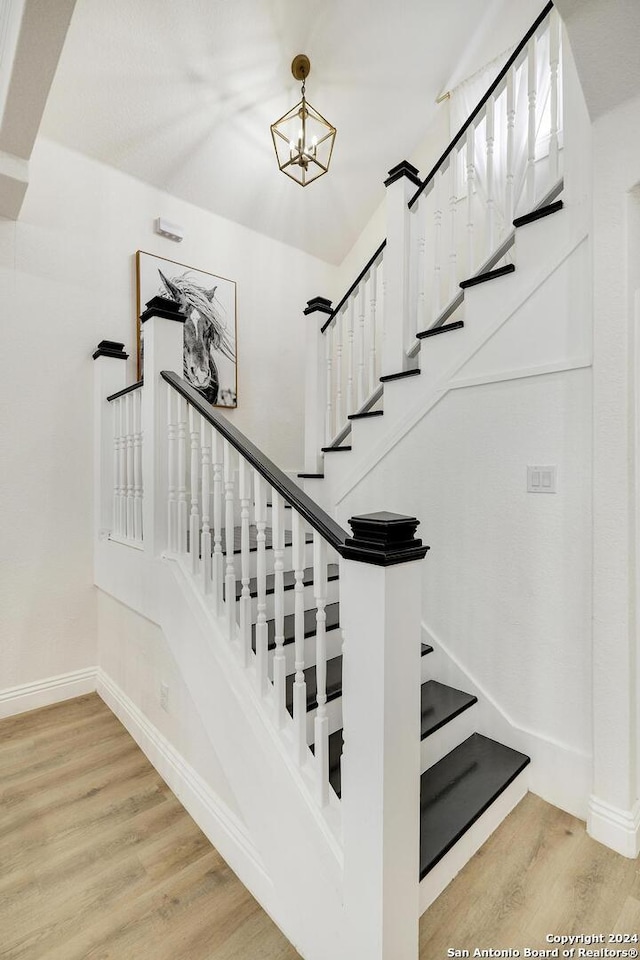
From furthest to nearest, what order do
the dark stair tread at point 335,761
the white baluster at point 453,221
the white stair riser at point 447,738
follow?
the white baluster at point 453,221
the white stair riser at point 447,738
the dark stair tread at point 335,761

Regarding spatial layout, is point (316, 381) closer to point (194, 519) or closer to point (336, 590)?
point (336, 590)

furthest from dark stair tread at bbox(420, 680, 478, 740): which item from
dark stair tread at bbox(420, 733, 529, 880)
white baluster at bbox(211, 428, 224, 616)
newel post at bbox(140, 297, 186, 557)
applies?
newel post at bbox(140, 297, 186, 557)

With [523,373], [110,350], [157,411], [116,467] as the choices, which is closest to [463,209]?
[523,373]

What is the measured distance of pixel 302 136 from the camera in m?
2.75

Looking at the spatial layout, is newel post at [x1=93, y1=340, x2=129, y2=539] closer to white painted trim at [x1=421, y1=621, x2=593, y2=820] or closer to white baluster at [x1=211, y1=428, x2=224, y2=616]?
white baluster at [x1=211, y1=428, x2=224, y2=616]

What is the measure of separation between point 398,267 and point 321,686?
7.47 feet

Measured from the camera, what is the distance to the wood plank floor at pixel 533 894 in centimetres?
138

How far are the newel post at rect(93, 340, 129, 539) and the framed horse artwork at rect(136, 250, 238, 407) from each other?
0.90 feet

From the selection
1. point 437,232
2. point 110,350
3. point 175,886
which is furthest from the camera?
point 110,350

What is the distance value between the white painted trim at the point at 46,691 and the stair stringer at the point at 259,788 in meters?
1.10

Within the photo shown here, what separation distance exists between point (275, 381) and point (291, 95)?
1.94 m

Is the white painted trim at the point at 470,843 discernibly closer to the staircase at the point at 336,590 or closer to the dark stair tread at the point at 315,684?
the staircase at the point at 336,590

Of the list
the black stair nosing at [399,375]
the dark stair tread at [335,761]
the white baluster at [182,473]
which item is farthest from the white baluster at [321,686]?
the black stair nosing at [399,375]

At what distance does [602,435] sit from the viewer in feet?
5.66
